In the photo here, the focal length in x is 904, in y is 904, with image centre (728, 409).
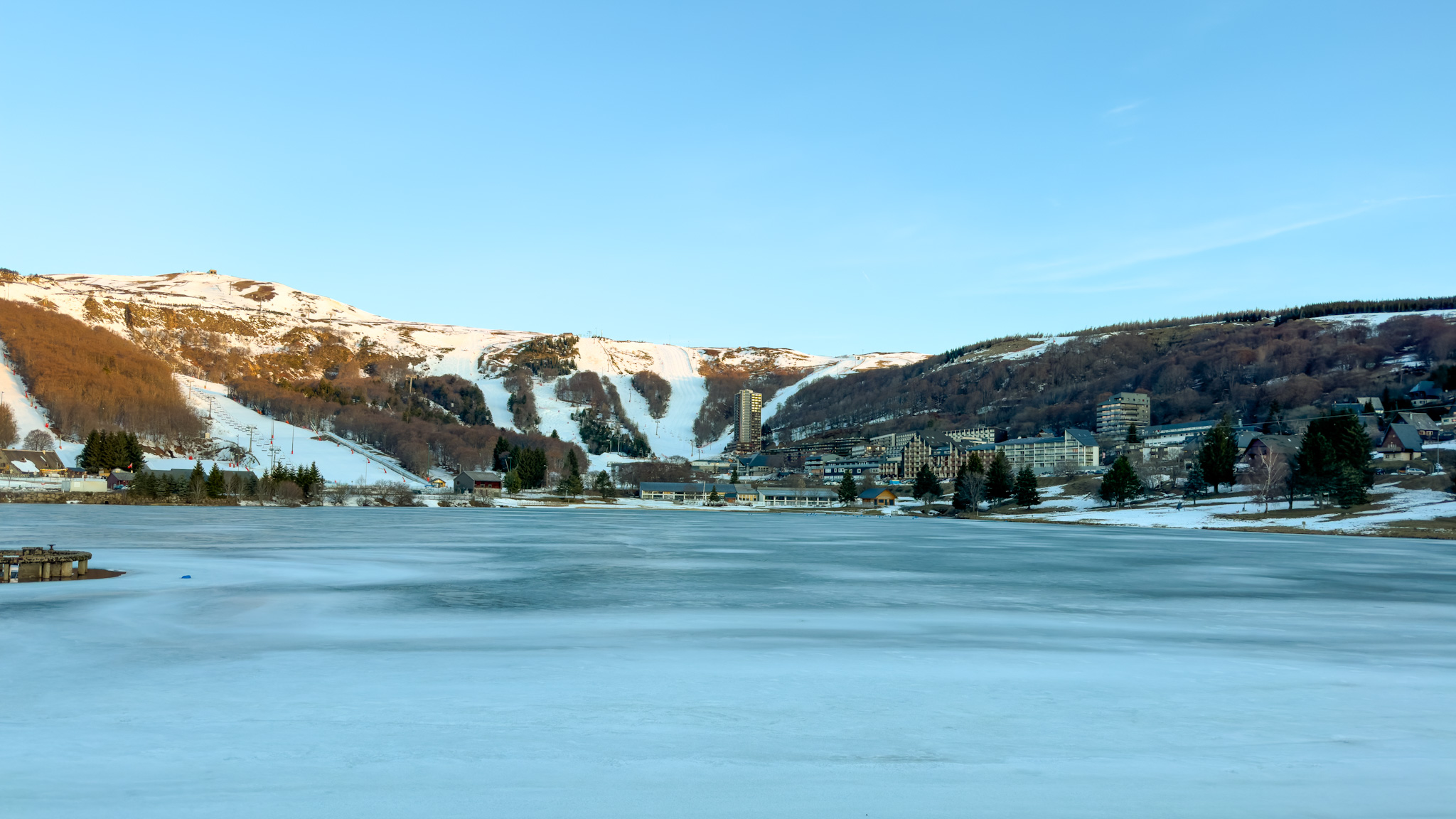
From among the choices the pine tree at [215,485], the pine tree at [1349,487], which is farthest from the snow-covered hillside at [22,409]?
the pine tree at [1349,487]

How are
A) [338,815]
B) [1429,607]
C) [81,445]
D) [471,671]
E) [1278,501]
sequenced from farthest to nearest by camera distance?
[81,445]
[1278,501]
[1429,607]
[471,671]
[338,815]

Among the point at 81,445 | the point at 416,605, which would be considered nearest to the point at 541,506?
the point at 81,445

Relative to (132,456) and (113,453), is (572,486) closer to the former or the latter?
(132,456)

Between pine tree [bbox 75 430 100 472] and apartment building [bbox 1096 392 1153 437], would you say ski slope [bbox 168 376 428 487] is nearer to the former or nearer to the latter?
pine tree [bbox 75 430 100 472]

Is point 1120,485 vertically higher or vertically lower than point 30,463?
lower

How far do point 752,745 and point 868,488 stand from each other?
132 meters

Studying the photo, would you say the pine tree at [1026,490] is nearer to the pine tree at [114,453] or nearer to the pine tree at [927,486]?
the pine tree at [927,486]

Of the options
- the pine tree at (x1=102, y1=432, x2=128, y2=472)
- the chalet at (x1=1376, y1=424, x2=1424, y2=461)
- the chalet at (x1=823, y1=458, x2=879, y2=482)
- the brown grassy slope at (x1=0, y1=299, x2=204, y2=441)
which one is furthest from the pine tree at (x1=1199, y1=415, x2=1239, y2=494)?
the brown grassy slope at (x1=0, y1=299, x2=204, y2=441)

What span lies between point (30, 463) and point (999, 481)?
112 m

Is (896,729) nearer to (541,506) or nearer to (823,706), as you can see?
(823,706)

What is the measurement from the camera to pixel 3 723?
768 cm

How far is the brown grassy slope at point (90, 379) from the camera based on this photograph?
140375 mm

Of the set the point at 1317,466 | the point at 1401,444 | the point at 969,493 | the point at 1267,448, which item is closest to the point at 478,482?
the point at 969,493

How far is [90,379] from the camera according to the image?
154m
